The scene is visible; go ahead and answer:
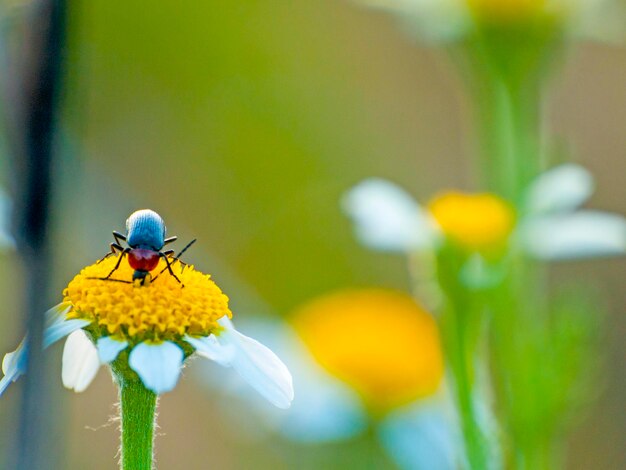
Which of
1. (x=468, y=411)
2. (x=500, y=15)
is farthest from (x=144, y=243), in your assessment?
(x=500, y=15)

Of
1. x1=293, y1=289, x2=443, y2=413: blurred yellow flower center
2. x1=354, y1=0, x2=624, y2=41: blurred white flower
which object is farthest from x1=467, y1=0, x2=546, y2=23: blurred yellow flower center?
x1=293, y1=289, x2=443, y2=413: blurred yellow flower center

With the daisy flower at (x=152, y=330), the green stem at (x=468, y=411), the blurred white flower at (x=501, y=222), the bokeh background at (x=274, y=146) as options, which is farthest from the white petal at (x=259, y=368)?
the bokeh background at (x=274, y=146)

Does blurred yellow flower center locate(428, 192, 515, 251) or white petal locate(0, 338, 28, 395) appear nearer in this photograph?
white petal locate(0, 338, 28, 395)

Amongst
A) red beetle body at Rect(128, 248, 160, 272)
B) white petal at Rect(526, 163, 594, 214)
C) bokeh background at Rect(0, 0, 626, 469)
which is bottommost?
red beetle body at Rect(128, 248, 160, 272)

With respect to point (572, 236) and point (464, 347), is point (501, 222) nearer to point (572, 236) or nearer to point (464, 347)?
point (572, 236)

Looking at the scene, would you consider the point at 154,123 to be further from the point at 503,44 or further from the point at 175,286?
the point at 175,286

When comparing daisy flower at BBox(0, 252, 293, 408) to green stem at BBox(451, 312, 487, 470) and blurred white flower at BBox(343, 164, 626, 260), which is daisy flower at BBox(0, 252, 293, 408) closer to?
green stem at BBox(451, 312, 487, 470)

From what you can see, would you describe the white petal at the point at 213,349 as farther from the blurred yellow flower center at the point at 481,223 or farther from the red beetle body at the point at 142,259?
the blurred yellow flower center at the point at 481,223
